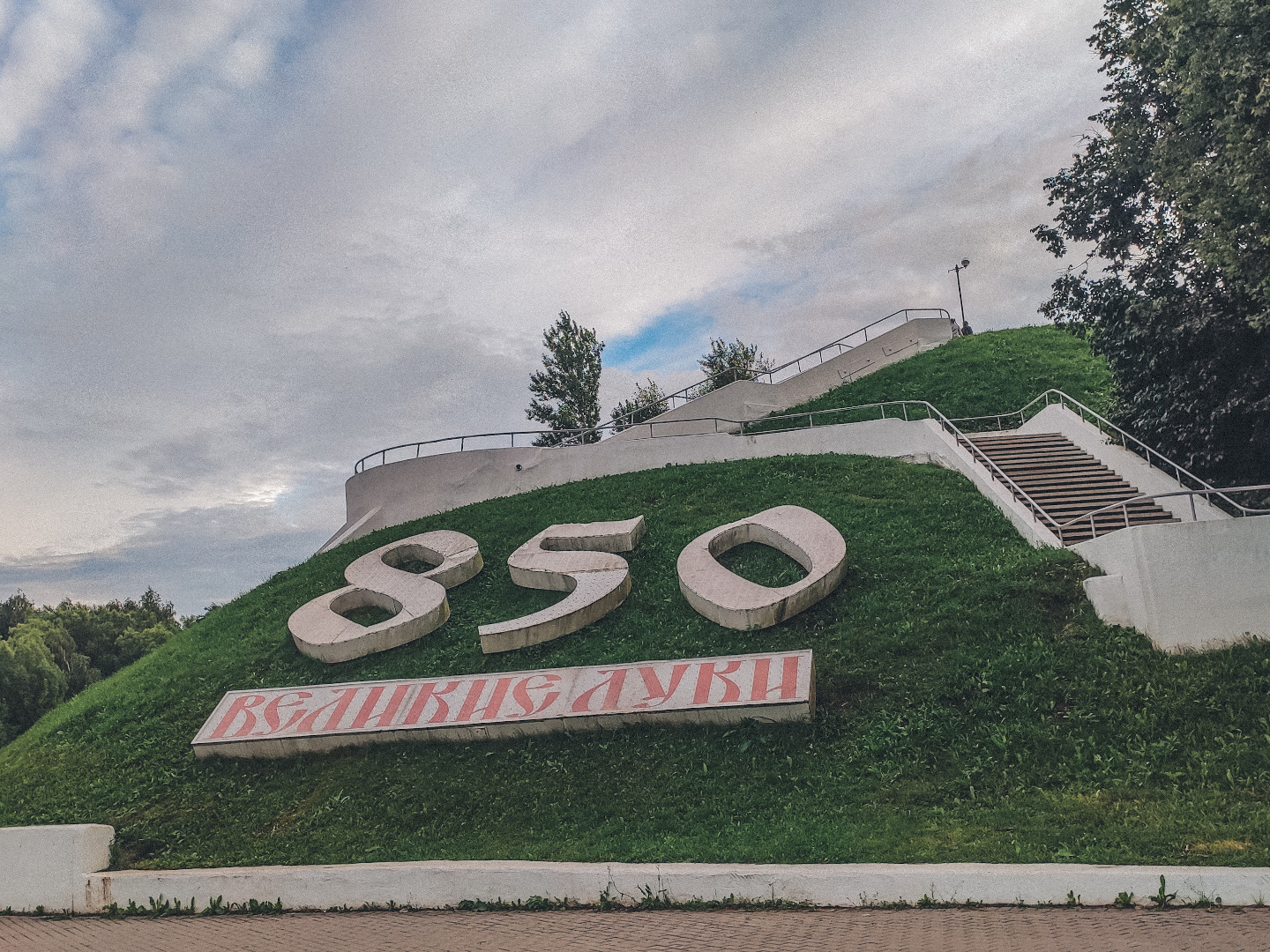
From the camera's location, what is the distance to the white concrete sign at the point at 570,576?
16.5m

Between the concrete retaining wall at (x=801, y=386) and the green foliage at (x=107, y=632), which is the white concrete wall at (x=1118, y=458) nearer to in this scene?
the concrete retaining wall at (x=801, y=386)

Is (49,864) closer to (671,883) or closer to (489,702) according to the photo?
(489,702)

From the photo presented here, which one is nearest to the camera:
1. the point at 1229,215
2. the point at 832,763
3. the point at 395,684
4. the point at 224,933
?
the point at 224,933

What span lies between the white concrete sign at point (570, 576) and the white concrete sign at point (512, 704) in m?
1.36

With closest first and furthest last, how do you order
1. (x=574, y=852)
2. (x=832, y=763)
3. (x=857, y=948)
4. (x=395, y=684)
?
(x=857, y=948), (x=574, y=852), (x=832, y=763), (x=395, y=684)

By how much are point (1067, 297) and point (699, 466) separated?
949cm

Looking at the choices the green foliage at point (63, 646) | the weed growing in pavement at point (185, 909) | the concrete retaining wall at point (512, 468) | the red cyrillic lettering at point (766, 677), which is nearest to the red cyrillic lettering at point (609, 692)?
the red cyrillic lettering at point (766, 677)

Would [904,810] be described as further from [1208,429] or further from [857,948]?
[1208,429]

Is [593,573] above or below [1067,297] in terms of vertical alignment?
below

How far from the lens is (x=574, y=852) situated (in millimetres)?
10695

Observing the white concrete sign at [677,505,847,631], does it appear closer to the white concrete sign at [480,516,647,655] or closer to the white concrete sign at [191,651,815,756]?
the white concrete sign at [480,516,647,655]

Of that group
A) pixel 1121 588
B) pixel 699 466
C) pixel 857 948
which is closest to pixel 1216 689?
pixel 1121 588

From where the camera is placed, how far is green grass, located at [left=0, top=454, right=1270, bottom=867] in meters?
10.4

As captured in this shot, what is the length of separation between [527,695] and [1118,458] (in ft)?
46.0
